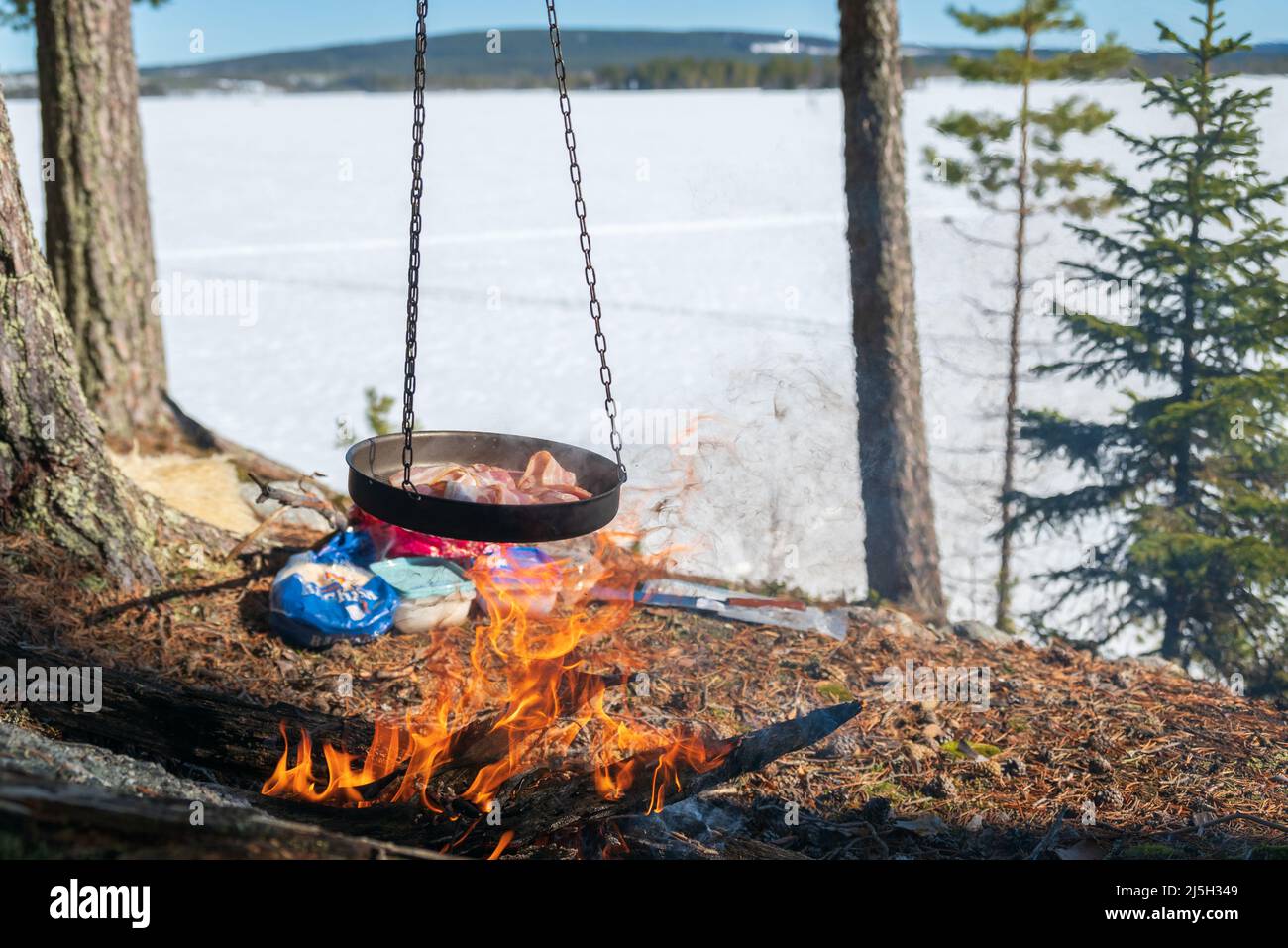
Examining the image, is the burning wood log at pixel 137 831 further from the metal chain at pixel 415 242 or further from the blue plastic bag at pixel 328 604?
the blue plastic bag at pixel 328 604

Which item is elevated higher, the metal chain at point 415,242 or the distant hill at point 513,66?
the distant hill at point 513,66

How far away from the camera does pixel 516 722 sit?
403 centimetres

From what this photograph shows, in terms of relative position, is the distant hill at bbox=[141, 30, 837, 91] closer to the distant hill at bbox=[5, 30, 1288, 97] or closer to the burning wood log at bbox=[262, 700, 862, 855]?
the distant hill at bbox=[5, 30, 1288, 97]

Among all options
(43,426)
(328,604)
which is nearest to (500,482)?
(328,604)

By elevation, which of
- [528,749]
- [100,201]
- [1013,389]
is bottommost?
[528,749]

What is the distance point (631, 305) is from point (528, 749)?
16.4 meters

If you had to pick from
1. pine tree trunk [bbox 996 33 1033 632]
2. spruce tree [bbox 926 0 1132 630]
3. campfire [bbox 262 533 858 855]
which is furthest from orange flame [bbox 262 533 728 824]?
spruce tree [bbox 926 0 1132 630]

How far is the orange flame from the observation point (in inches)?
146

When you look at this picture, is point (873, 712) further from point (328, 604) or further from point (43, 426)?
point (43, 426)

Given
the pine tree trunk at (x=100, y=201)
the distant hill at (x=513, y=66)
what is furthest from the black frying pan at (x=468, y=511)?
the distant hill at (x=513, y=66)

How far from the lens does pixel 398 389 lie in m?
16.2

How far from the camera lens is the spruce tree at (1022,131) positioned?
35.3 feet

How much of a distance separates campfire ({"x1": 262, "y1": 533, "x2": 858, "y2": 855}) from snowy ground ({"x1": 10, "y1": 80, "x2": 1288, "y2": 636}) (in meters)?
1.60

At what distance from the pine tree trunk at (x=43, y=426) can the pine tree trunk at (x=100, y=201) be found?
2476mm
